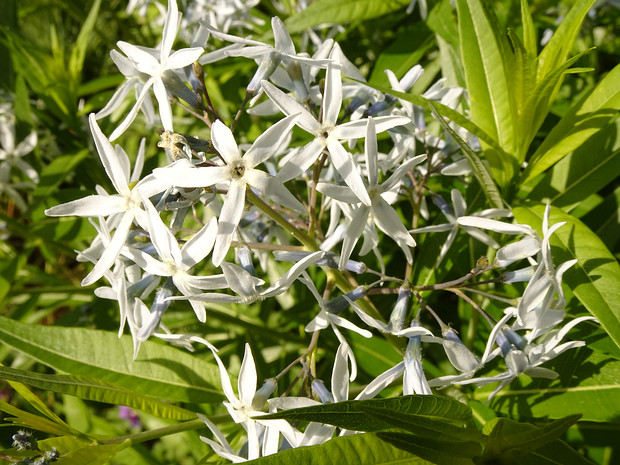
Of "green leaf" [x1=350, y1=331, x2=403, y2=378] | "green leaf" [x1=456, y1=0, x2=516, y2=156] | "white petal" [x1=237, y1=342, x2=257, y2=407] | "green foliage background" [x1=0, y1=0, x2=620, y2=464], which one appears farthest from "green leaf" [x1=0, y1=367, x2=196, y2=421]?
"green leaf" [x1=456, y1=0, x2=516, y2=156]

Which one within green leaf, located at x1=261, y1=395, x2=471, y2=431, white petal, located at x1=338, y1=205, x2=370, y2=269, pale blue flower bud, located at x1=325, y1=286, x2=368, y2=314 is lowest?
green leaf, located at x1=261, y1=395, x2=471, y2=431

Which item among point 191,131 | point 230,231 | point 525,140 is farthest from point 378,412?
point 191,131

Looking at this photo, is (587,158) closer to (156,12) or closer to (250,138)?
(250,138)

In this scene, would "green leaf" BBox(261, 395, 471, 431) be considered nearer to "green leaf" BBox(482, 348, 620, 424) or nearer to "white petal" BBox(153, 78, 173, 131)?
"green leaf" BBox(482, 348, 620, 424)

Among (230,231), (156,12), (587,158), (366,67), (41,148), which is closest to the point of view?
(230,231)

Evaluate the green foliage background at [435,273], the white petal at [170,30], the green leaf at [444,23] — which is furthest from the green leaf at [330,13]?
the white petal at [170,30]
